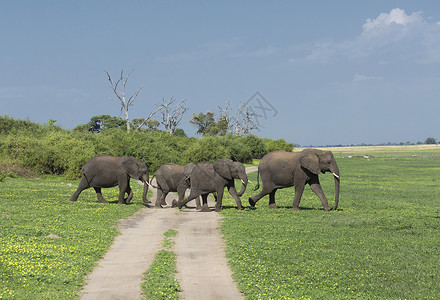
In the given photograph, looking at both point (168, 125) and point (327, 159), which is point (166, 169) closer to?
point (327, 159)


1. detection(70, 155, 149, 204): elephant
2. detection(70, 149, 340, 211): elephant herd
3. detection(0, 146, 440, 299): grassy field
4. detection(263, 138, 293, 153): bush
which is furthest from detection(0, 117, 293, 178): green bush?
detection(263, 138, 293, 153): bush

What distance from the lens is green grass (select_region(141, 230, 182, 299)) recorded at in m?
10.9

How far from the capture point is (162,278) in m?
12.0

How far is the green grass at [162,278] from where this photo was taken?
10883mm

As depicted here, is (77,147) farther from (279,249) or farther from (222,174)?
(279,249)

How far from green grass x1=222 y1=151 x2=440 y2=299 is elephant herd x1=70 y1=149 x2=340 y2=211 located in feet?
4.58

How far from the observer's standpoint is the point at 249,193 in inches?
1502

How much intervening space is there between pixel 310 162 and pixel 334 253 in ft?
31.3

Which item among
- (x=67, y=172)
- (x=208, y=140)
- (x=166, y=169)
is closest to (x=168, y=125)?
(x=208, y=140)

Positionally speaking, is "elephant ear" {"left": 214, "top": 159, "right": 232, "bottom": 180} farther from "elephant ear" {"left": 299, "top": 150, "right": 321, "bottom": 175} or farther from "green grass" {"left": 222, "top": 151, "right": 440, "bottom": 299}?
"elephant ear" {"left": 299, "top": 150, "right": 321, "bottom": 175}

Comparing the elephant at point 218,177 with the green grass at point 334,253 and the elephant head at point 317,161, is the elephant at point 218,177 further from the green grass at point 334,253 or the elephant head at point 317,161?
the elephant head at point 317,161

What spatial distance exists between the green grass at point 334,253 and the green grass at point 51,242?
4717 mm

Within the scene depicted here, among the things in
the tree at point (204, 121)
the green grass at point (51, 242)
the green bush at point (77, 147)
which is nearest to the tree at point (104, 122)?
the tree at point (204, 121)

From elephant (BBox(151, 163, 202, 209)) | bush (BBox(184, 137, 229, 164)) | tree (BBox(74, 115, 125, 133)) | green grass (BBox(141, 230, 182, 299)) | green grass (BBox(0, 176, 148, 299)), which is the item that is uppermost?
tree (BBox(74, 115, 125, 133))
